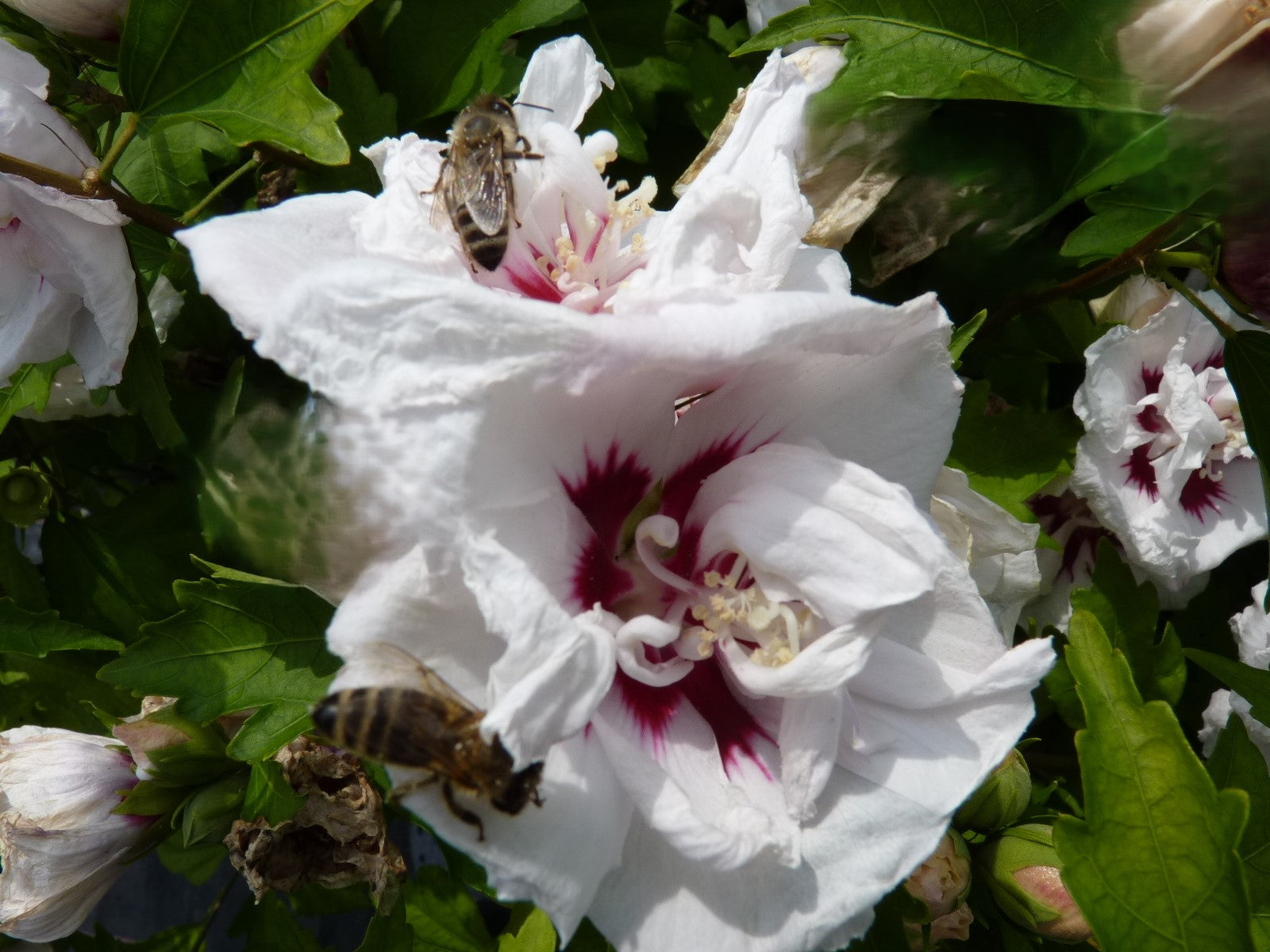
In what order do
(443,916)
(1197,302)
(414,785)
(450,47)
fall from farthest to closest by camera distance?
(443,916)
(450,47)
(1197,302)
(414,785)

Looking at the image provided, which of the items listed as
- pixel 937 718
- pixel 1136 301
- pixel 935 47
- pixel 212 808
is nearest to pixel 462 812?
pixel 937 718

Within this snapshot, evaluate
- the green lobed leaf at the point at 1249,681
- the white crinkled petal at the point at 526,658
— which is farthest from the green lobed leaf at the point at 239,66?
the green lobed leaf at the point at 1249,681

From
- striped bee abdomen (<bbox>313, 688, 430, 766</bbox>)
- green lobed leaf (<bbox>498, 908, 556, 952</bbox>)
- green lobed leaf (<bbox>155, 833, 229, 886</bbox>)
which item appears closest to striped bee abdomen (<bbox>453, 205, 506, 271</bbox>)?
→ striped bee abdomen (<bbox>313, 688, 430, 766</bbox>)

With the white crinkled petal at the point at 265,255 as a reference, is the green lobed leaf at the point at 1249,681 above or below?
below

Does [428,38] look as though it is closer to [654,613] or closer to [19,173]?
[19,173]

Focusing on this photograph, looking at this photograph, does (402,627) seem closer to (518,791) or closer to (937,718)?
(518,791)

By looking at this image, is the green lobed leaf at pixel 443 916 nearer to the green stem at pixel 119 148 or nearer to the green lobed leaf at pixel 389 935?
the green lobed leaf at pixel 389 935
